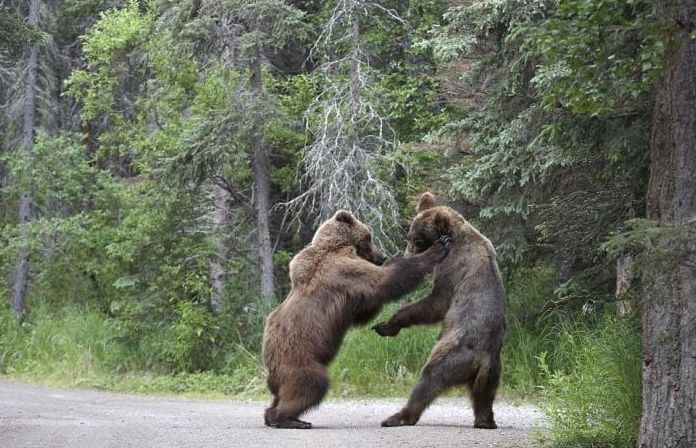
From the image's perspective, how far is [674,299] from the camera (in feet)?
20.4

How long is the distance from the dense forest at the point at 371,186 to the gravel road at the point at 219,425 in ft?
3.22

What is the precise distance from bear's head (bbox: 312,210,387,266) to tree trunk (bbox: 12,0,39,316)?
1521 centimetres

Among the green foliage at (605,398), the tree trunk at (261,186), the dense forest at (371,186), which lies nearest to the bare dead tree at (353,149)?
the dense forest at (371,186)

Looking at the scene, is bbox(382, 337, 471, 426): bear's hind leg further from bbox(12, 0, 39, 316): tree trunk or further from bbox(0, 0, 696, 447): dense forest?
bbox(12, 0, 39, 316): tree trunk

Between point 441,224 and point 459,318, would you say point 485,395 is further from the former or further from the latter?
point 441,224

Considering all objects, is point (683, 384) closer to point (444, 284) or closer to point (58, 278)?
point (444, 284)

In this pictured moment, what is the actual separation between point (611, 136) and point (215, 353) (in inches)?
434

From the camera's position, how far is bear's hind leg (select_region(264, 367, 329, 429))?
29.5 ft

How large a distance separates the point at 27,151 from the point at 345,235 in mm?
15706

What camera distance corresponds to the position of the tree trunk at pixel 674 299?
612 cm

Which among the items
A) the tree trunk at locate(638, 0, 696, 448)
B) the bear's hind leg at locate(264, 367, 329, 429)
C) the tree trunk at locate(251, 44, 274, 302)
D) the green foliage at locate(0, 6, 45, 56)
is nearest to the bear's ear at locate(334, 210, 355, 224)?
the bear's hind leg at locate(264, 367, 329, 429)

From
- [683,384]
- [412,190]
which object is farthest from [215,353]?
[683,384]

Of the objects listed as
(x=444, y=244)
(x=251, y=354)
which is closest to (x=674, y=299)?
(x=444, y=244)

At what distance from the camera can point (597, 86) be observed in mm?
5887
